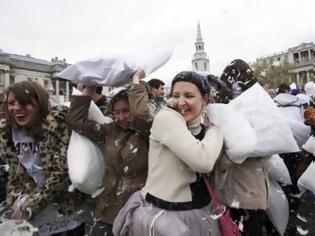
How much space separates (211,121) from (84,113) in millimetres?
919

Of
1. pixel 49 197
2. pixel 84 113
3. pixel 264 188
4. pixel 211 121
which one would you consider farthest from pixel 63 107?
pixel 264 188

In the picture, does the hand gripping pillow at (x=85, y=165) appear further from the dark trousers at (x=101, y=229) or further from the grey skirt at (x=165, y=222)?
the grey skirt at (x=165, y=222)

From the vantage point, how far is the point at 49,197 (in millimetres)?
2416

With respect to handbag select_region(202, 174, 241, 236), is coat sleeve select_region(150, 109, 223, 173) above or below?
above

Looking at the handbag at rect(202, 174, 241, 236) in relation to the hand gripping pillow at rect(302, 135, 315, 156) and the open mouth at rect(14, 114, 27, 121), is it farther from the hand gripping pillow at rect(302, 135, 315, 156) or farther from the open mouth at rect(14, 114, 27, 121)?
the hand gripping pillow at rect(302, 135, 315, 156)

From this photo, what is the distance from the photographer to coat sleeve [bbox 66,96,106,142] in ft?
8.11

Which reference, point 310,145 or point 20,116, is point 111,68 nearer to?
point 20,116

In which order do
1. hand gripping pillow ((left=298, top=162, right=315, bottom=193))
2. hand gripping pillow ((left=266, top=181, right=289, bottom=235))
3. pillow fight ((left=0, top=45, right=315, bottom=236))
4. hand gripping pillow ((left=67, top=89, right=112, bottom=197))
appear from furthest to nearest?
hand gripping pillow ((left=298, top=162, right=315, bottom=193))
hand gripping pillow ((left=266, top=181, right=289, bottom=235))
hand gripping pillow ((left=67, top=89, right=112, bottom=197))
pillow fight ((left=0, top=45, right=315, bottom=236))

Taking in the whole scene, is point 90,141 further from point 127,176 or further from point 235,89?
point 235,89

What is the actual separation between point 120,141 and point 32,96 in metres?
0.65

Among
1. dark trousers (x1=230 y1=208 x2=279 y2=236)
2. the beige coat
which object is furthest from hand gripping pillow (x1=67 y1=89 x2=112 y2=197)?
dark trousers (x1=230 y1=208 x2=279 y2=236)

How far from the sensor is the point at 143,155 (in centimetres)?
235

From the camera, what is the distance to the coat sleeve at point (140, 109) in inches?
88.5

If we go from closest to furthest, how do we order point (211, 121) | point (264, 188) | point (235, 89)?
point (211, 121) → point (264, 188) → point (235, 89)
